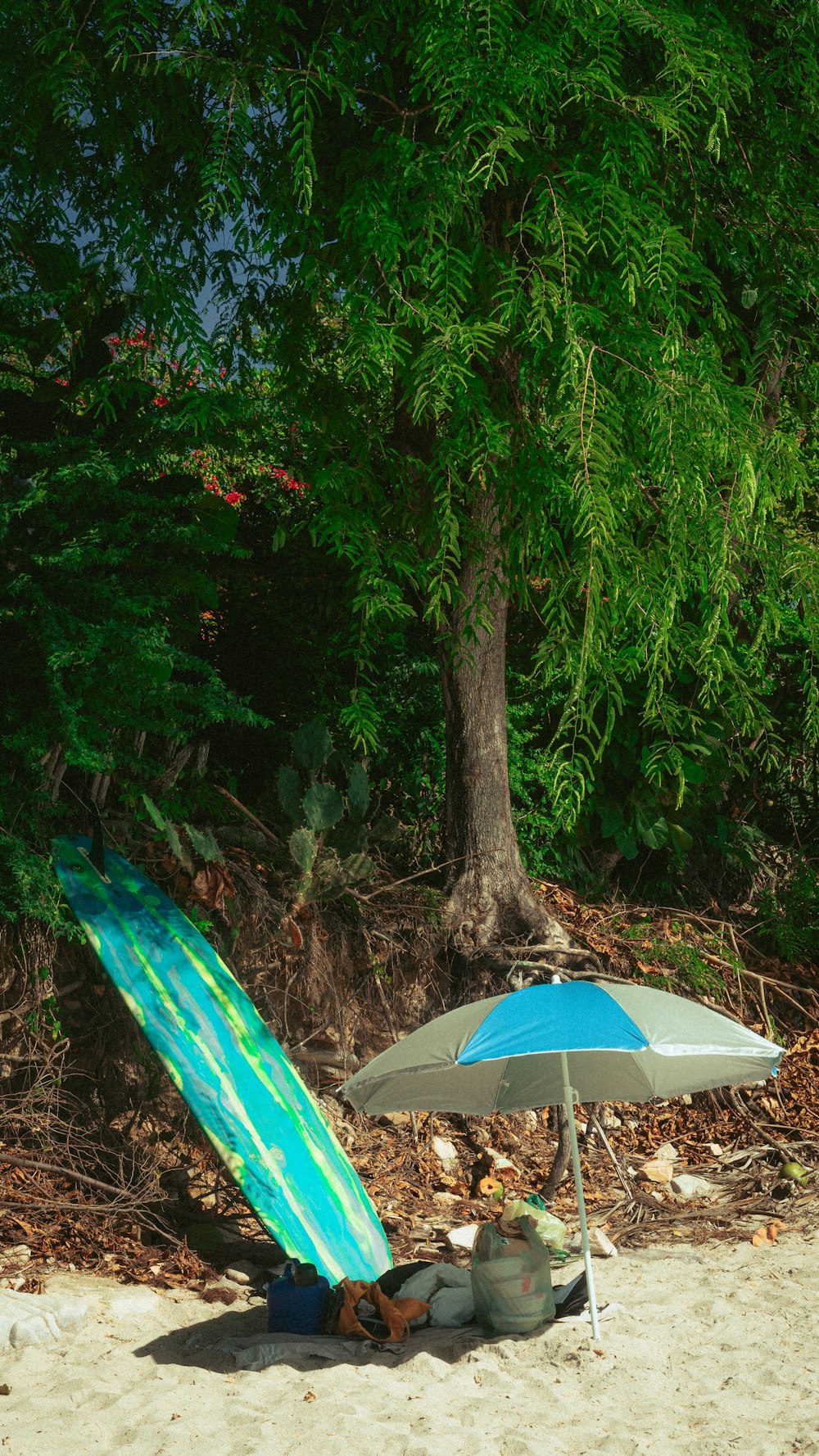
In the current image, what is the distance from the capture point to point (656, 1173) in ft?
21.4

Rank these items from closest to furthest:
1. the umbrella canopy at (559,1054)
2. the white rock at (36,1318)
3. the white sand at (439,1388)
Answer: the white sand at (439,1388) → the umbrella canopy at (559,1054) → the white rock at (36,1318)

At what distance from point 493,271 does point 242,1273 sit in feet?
15.8

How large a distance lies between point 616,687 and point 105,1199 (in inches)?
136

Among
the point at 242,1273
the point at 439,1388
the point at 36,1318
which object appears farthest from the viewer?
the point at 242,1273

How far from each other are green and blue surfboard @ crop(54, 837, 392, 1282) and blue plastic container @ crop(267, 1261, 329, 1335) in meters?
0.28

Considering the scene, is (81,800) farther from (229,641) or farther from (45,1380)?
(45,1380)

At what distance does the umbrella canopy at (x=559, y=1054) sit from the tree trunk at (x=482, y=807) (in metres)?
2.05

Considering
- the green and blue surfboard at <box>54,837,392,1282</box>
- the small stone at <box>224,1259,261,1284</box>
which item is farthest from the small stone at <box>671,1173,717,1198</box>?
the small stone at <box>224,1259,261,1284</box>

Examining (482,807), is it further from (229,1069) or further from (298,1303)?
(298,1303)

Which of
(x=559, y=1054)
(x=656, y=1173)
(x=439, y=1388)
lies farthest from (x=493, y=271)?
(x=439, y=1388)

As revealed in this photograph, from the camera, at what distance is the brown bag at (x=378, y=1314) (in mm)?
A: 4449

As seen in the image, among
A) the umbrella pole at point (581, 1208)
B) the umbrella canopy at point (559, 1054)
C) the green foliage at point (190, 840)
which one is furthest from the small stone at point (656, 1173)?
the green foliage at point (190, 840)

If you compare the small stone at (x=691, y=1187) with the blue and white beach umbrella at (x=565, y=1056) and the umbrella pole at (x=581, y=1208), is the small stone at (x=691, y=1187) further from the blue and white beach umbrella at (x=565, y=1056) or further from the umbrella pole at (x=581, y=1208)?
the umbrella pole at (x=581, y=1208)

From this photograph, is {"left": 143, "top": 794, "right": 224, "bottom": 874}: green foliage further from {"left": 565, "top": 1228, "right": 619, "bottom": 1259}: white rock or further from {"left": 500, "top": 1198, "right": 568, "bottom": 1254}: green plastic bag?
{"left": 565, "top": 1228, "right": 619, "bottom": 1259}: white rock
